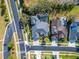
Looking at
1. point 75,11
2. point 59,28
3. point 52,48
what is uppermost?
point 75,11

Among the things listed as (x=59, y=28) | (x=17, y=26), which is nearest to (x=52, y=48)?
(x=59, y=28)

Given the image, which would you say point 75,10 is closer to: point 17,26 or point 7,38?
point 17,26

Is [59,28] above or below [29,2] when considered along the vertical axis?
below

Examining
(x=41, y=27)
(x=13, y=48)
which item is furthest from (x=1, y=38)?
(x=41, y=27)

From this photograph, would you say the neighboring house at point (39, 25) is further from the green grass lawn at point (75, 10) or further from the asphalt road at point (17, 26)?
the green grass lawn at point (75, 10)

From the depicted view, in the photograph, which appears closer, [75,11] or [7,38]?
[75,11]
